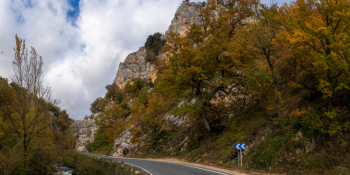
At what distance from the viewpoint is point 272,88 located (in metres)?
17.3

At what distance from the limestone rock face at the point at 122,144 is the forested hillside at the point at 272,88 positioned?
6063mm

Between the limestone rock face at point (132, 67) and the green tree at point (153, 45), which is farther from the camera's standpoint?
the limestone rock face at point (132, 67)

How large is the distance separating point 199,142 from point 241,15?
15.2 m

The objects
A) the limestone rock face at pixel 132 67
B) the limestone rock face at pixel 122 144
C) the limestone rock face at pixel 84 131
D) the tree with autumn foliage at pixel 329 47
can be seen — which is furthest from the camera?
the limestone rock face at pixel 132 67

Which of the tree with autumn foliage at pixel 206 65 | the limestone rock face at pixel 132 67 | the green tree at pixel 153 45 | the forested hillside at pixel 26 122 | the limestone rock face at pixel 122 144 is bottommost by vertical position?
the limestone rock face at pixel 122 144

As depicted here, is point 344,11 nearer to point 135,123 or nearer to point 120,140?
point 135,123

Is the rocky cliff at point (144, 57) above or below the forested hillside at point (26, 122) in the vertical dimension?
above

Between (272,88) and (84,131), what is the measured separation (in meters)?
72.7

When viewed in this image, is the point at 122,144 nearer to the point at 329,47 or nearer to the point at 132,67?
the point at 329,47

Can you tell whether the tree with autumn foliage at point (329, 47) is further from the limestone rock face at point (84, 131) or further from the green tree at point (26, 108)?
the limestone rock face at point (84, 131)

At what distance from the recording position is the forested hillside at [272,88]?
8.92 m

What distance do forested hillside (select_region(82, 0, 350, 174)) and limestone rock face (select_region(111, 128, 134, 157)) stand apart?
19.9 feet

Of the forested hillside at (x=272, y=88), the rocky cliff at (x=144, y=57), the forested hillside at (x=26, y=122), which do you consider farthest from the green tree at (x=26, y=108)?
the rocky cliff at (x=144, y=57)

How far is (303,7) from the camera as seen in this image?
10477 millimetres
